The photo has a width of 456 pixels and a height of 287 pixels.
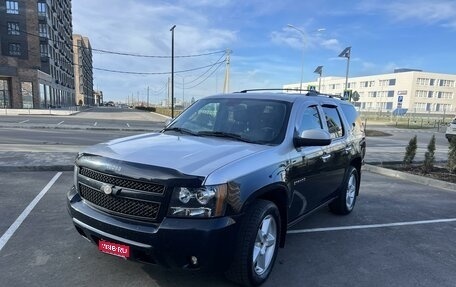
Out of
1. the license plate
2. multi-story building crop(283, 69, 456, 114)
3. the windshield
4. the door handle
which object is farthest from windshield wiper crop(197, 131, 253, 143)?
multi-story building crop(283, 69, 456, 114)

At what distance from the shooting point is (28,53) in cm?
5866

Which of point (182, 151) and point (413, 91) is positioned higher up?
point (413, 91)

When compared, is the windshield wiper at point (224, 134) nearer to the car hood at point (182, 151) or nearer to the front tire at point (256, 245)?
the car hood at point (182, 151)

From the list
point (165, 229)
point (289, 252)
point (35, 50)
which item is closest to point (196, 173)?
point (165, 229)

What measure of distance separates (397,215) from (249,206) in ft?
13.7

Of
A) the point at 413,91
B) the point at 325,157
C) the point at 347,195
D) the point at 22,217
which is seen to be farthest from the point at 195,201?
the point at 413,91

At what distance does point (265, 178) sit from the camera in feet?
11.1

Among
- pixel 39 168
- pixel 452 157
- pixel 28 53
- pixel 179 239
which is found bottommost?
pixel 39 168

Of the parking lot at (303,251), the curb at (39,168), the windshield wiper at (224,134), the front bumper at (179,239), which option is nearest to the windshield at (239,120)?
the windshield wiper at (224,134)

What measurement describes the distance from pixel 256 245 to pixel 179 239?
881 mm

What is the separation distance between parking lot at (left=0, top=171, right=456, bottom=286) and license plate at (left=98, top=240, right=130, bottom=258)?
0.49 metres

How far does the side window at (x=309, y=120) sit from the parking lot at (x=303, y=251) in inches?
60.0

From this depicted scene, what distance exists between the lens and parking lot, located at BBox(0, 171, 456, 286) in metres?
3.59

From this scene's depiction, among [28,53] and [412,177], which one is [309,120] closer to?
[412,177]
